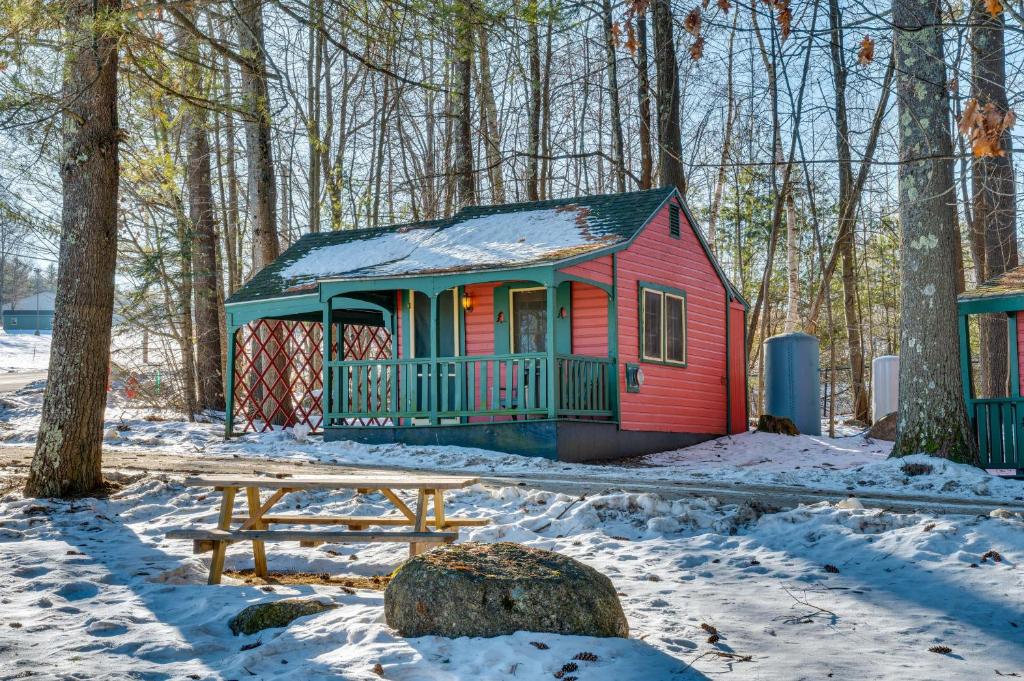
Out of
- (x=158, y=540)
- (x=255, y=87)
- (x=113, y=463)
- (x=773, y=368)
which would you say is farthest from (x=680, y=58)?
(x=158, y=540)

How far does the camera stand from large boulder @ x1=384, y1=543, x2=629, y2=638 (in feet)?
16.2

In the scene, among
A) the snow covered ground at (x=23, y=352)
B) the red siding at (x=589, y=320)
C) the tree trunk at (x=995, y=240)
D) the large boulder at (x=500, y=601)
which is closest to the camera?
the large boulder at (x=500, y=601)

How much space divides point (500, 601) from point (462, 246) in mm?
11482

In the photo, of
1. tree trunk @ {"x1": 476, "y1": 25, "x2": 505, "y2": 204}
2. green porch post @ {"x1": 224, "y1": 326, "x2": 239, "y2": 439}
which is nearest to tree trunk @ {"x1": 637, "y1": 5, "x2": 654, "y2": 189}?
tree trunk @ {"x1": 476, "y1": 25, "x2": 505, "y2": 204}

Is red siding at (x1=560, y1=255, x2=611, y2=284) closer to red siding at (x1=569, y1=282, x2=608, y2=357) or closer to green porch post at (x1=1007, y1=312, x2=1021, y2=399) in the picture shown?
red siding at (x1=569, y1=282, x2=608, y2=357)

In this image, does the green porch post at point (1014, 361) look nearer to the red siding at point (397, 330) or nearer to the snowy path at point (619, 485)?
the snowy path at point (619, 485)

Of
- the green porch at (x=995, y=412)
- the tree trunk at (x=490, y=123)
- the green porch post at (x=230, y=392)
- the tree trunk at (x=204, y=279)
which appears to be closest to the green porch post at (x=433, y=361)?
the green porch post at (x=230, y=392)

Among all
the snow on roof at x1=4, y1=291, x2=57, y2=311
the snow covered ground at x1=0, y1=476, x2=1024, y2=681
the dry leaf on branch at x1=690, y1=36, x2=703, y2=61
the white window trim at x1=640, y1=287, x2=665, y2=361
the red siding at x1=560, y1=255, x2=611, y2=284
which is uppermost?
the snow on roof at x1=4, y1=291, x2=57, y2=311

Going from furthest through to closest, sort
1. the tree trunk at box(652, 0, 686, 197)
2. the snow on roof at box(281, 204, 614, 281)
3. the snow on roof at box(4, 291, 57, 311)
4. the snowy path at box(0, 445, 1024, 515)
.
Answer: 1. the snow on roof at box(4, 291, 57, 311)
2. the tree trunk at box(652, 0, 686, 197)
3. the snow on roof at box(281, 204, 614, 281)
4. the snowy path at box(0, 445, 1024, 515)

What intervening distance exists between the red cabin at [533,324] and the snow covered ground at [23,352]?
95.6ft

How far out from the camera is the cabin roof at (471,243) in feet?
49.1

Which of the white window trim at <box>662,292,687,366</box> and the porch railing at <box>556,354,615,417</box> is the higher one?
the white window trim at <box>662,292,687,366</box>

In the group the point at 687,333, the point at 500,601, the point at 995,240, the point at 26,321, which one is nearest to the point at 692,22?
the point at 500,601

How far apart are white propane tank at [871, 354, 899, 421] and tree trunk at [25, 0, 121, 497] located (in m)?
15.2
